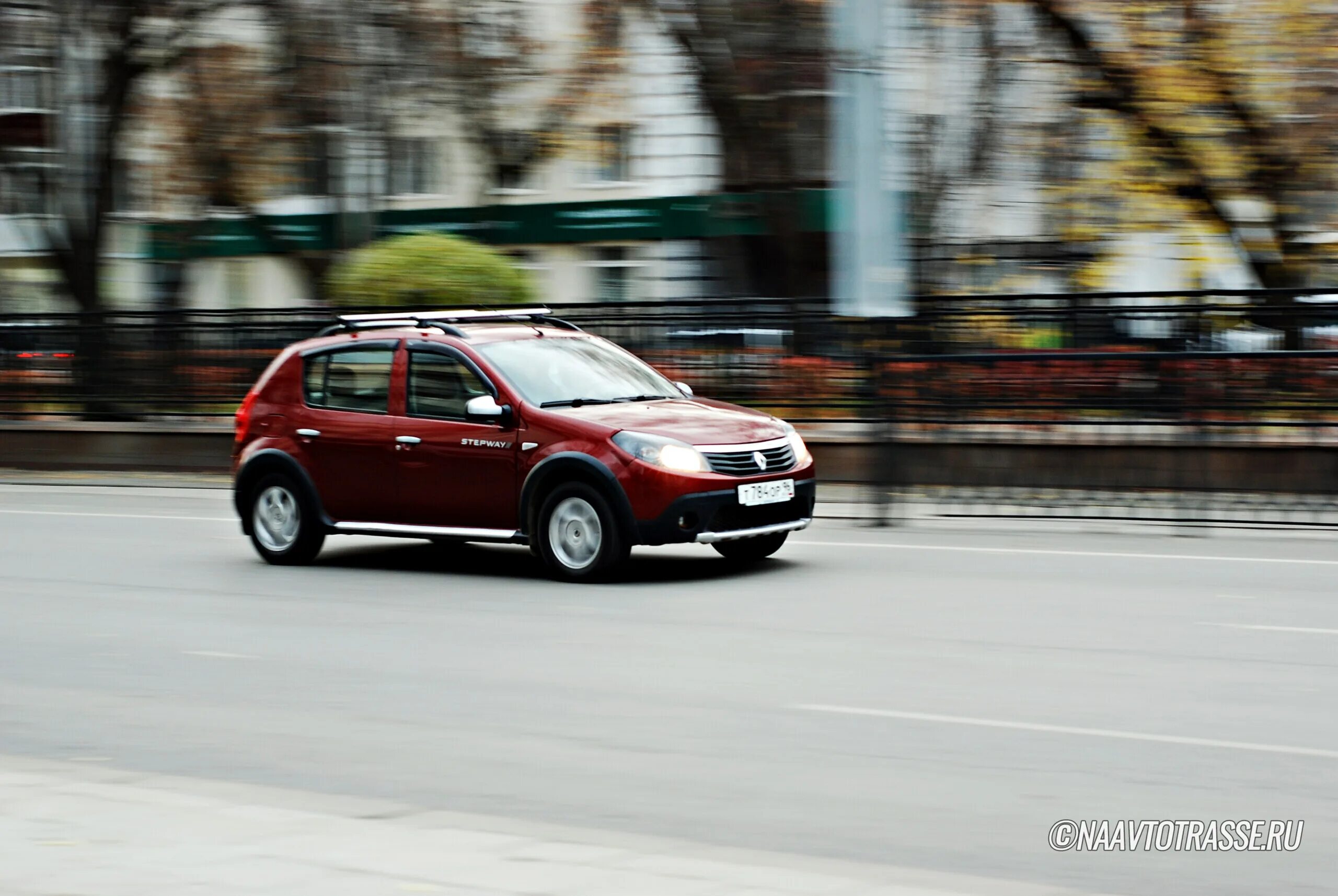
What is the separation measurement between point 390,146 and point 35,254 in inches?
229

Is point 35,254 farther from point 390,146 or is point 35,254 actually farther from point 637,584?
point 637,584

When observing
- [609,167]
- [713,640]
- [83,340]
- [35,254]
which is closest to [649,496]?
[713,640]

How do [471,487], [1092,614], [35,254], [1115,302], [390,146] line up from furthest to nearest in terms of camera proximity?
[390,146] → [35,254] → [1115,302] → [471,487] → [1092,614]

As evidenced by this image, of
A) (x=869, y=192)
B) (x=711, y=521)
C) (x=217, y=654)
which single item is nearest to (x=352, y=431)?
(x=711, y=521)

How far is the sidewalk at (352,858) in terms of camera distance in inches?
183

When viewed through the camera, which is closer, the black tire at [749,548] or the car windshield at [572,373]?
the car windshield at [572,373]

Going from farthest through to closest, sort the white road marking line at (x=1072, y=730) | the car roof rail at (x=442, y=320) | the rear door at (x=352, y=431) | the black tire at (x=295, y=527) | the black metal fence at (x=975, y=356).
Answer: the black metal fence at (x=975, y=356), the black tire at (x=295, y=527), the car roof rail at (x=442, y=320), the rear door at (x=352, y=431), the white road marking line at (x=1072, y=730)

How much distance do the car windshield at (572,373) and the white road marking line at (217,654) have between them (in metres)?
2.99

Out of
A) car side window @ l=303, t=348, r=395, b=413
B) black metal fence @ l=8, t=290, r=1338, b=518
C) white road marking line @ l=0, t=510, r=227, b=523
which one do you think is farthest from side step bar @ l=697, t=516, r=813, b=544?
white road marking line @ l=0, t=510, r=227, b=523

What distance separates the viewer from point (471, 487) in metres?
11.6

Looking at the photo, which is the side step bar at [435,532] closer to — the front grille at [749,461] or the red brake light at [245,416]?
the red brake light at [245,416]

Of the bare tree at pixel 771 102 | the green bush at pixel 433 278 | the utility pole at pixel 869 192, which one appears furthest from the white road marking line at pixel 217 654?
the bare tree at pixel 771 102

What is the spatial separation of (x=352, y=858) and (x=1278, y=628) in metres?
5.75

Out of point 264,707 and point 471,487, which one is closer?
point 264,707
